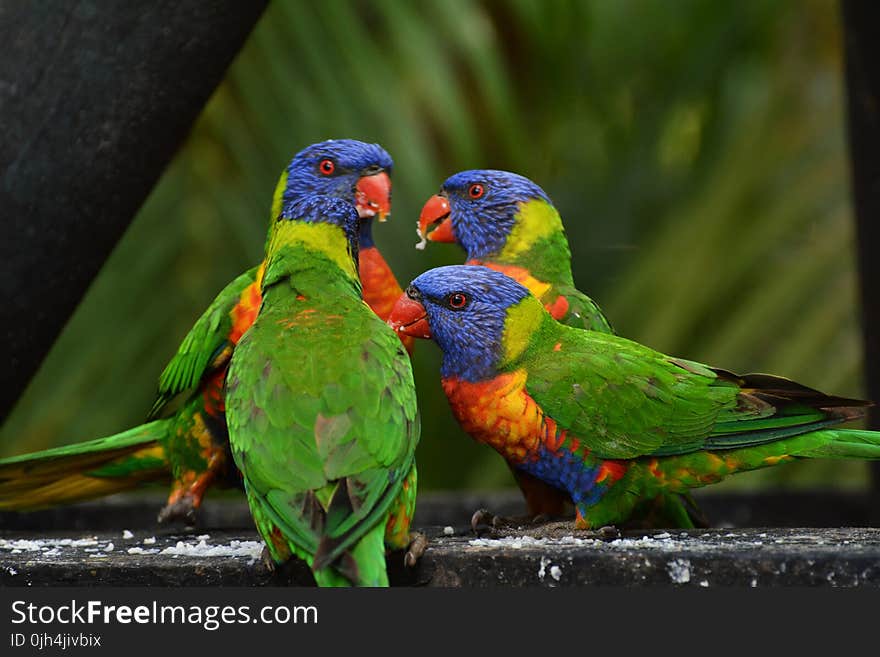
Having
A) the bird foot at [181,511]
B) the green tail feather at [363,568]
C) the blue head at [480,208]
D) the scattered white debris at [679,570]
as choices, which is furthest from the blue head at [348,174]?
the scattered white debris at [679,570]

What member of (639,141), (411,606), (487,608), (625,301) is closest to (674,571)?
(487,608)

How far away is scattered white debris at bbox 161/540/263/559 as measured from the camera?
184cm

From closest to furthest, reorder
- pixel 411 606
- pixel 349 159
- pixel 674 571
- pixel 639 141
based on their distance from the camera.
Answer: pixel 411 606 < pixel 674 571 < pixel 349 159 < pixel 639 141

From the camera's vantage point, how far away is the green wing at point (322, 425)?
1.51m

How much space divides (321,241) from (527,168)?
2.18 metres

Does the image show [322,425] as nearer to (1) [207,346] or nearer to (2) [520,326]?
(2) [520,326]

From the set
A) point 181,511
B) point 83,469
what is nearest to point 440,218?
point 181,511

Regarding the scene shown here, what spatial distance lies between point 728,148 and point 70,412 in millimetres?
2525

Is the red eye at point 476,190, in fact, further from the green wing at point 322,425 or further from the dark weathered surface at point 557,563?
the dark weathered surface at point 557,563

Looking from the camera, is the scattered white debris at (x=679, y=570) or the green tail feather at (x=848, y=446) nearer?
the scattered white debris at (x=679, y=570)

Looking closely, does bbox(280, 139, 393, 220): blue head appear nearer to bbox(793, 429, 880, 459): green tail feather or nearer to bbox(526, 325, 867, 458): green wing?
bbox(526, 325, 867, 458): green wing

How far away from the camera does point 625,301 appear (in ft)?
12.4

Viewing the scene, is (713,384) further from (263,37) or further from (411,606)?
(263,37)

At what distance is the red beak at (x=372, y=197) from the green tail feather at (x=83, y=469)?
669mm
